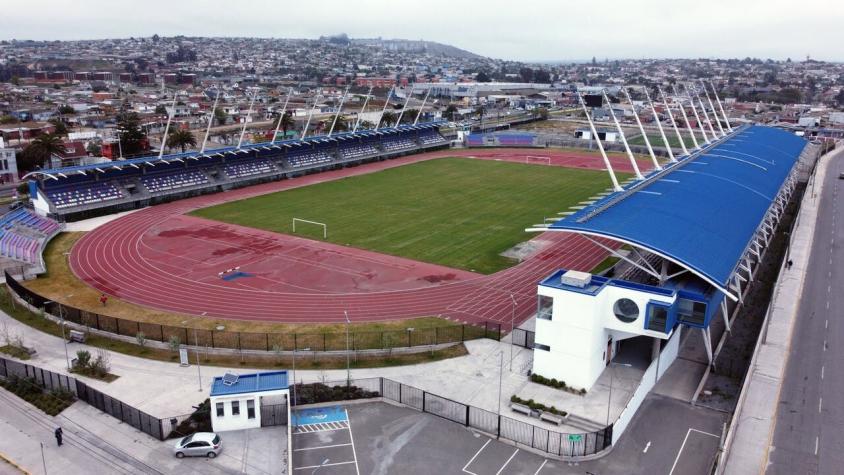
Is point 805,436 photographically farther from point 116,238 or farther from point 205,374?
point 116,238

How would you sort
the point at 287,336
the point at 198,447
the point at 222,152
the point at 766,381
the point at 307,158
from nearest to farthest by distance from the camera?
the point at 198,447
the point at 766,381
the point at 287,336
the point at 222,152
the point at 307,158

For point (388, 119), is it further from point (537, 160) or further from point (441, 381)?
point (441, 381)

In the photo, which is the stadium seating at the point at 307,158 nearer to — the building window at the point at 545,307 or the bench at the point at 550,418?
the building window at the point at 545,307

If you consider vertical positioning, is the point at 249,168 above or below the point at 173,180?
above

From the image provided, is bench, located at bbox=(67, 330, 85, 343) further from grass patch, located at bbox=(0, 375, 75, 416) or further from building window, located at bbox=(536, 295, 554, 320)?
building window, located at bbox=(536, 295, 554, 320)

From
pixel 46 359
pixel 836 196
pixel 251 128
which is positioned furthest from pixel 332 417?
pixel 251 128

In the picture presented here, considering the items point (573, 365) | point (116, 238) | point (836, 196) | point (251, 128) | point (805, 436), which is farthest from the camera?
point (251, 128)

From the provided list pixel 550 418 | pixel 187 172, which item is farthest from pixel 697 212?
pixel 187 172
